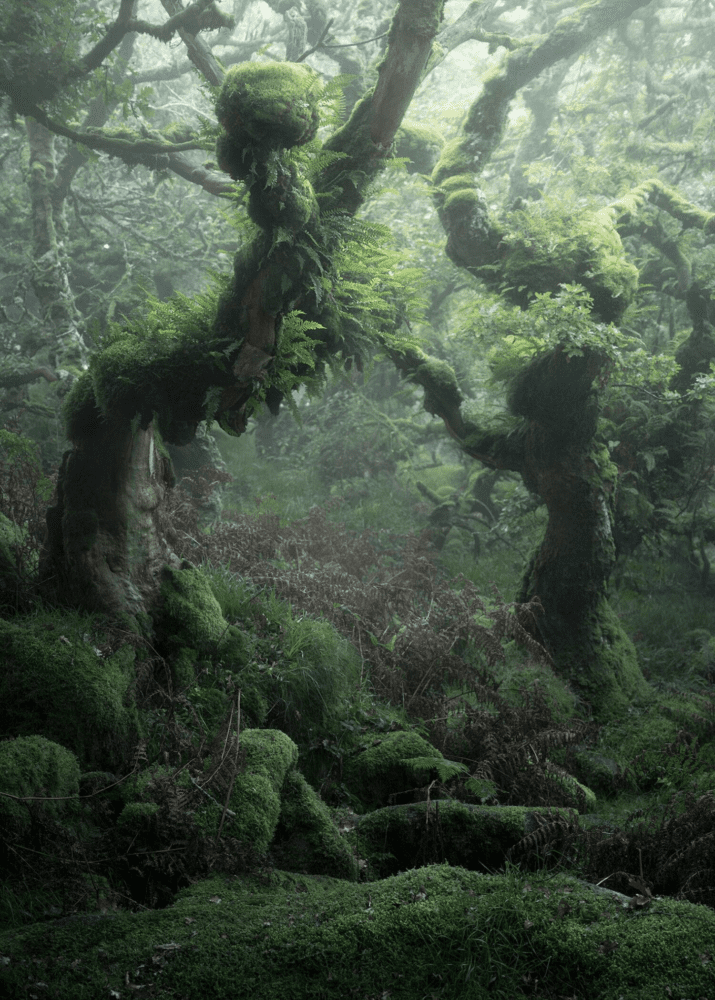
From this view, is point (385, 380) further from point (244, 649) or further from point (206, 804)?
point (206, 804)

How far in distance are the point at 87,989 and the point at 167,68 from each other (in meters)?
21.3

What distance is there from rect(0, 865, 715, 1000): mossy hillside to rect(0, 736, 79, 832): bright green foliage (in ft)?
1.83

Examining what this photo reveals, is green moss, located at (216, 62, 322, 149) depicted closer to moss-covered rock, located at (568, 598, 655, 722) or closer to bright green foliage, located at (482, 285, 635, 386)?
bright green foliage, located at (482, 285, 635, 386)

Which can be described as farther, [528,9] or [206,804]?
[528,9]

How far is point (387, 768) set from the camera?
504 cm

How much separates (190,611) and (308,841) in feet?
8.06

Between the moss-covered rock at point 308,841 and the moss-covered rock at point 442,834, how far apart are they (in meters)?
0.21

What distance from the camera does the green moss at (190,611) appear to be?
→ 5.67 m

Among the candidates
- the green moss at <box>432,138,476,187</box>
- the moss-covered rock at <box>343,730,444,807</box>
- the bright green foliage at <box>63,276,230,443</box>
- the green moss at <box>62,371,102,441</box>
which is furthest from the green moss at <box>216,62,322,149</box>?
the green moss at <box>432,138,476,187</box>

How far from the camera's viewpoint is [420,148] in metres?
11.4

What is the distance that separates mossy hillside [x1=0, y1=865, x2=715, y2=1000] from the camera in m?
2.40

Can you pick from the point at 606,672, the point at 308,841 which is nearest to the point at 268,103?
the point at 308,841

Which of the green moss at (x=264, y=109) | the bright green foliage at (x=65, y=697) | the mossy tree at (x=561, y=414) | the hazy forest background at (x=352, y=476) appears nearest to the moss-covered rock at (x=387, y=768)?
the hazy forest background at (x=352, y=476)

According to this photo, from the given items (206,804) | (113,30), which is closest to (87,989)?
(206,804)
